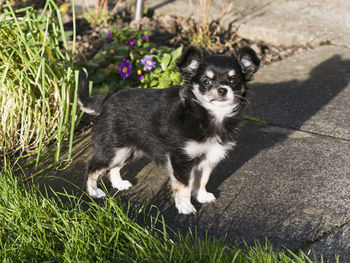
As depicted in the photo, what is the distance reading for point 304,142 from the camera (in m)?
4.52

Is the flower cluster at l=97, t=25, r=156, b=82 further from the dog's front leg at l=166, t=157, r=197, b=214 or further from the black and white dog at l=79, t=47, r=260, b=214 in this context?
the dog's front leg at l=166, t=157, r=197, b=214

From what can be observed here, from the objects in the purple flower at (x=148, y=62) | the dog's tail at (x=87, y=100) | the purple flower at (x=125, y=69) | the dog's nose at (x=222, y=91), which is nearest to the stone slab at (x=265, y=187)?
the dog's tail at (x=87, y=100)

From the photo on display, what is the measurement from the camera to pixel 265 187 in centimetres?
386

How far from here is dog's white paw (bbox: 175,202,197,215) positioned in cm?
358

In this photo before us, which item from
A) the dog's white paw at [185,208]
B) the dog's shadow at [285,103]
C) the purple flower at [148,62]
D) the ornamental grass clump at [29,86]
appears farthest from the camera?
the purple flower at [148,62]

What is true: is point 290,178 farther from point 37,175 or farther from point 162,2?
point 162,2

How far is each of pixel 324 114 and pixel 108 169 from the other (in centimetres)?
242

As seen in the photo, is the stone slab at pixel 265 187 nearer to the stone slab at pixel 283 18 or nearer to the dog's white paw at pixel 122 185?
the dog's white paw at pixel 122 185

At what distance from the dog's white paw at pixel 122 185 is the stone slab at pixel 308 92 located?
1.70 m

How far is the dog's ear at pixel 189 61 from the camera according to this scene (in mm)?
3494

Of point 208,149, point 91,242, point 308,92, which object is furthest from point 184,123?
point 308,92

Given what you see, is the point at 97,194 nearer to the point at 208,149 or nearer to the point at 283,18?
the point at 208,149

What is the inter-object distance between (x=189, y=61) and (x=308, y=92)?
7.89 ft

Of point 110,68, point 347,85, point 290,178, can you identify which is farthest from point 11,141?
point 347,85
